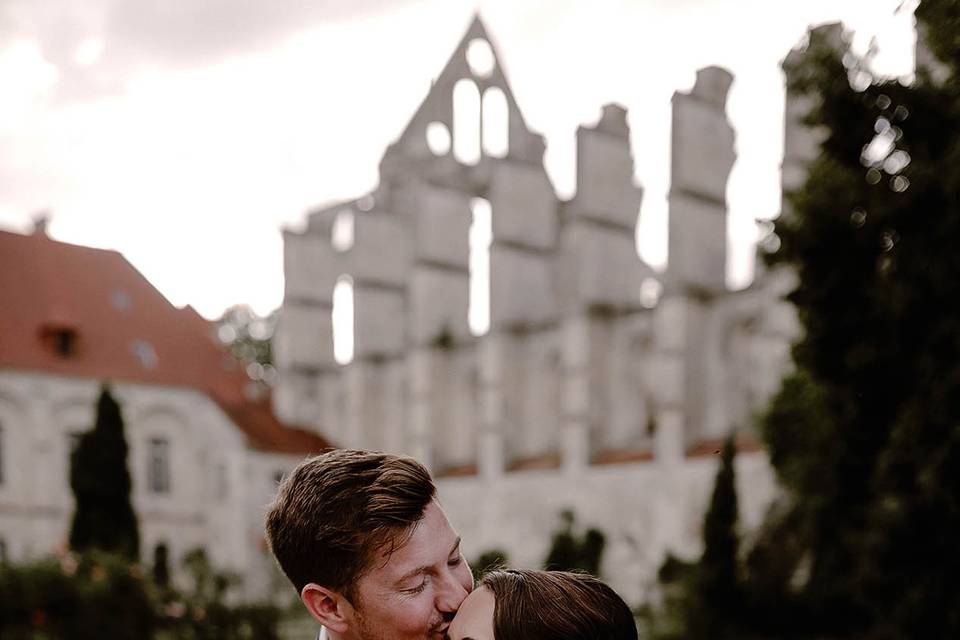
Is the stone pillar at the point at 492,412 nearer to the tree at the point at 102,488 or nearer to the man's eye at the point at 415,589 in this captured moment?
the tree at the point at 102,488

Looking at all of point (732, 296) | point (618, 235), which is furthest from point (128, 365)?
point (732, 296)

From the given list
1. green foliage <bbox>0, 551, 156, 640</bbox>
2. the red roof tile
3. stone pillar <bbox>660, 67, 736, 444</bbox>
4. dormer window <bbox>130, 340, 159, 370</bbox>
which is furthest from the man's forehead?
dormer window <bbox>130, 340, 159, 370</bbox>

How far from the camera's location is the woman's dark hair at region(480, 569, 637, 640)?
1725 mm

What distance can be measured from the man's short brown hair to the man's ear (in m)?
0.02

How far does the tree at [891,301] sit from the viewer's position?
27.4 feet

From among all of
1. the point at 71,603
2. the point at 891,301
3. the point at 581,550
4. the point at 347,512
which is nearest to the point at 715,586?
the point at 581,550

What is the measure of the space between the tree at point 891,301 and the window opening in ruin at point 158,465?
26.9 metres

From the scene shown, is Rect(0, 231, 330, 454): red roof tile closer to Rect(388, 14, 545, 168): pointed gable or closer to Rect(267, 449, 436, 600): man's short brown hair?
Rect(388, 14, 545, 168): pointed gable

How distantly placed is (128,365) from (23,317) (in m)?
3.15

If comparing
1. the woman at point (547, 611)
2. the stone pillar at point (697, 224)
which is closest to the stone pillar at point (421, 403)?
the stone pillar at point (697, 224)

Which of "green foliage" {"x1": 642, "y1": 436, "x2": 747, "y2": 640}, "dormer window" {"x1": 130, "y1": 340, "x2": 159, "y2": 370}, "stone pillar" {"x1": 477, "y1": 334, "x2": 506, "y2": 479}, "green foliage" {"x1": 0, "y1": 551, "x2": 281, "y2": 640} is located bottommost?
"green foliage" {"x1": 642, "y1": 436, "x2": 747, "y2": 640}

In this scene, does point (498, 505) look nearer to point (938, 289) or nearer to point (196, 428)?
point (196, 428)

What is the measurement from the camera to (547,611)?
1739 millimetres

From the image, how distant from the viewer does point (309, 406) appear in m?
38.2
